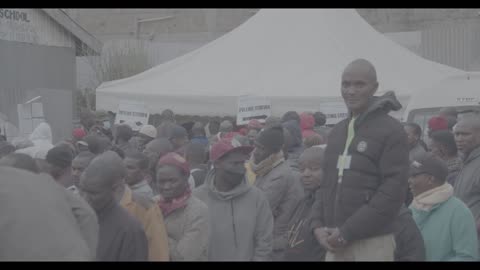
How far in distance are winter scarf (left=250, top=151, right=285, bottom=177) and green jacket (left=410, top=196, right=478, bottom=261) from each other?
1667 millimetres

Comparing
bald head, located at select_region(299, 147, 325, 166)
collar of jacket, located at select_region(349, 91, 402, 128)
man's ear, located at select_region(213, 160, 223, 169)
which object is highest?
collar of jacket, located at select_region(349, 91, 402, 128)

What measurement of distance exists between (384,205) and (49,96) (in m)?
9.15

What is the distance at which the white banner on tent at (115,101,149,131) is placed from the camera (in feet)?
43.2

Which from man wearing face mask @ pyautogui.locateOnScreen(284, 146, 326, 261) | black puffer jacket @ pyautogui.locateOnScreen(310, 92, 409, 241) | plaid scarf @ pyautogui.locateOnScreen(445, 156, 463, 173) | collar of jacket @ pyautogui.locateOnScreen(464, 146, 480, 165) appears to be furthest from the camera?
plaid scarf @ pyautogui.locateOnScreen(445, 156, 463, 173)

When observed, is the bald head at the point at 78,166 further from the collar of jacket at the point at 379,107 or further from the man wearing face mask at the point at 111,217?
the collar of jacket at the point at 379,107

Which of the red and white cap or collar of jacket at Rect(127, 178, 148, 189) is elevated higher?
the red and white cap

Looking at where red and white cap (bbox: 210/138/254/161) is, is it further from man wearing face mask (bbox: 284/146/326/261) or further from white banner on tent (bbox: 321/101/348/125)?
white banner on tent (bbox: 321/101/348/125)

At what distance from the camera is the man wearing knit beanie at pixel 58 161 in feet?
20.6

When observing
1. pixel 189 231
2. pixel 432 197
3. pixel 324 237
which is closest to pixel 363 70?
pixel 324 237

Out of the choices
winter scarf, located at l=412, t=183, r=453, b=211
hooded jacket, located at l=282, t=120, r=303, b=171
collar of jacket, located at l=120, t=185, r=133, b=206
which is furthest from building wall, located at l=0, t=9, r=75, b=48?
winter scarf, located at l=412, t=183, r=453, b=211

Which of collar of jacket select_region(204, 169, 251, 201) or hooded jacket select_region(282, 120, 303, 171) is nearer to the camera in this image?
collar of jacket select_region(204, 169, 251, 201)

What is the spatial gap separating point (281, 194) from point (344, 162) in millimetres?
1951

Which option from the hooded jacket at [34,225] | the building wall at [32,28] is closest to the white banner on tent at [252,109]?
A: the building wall at [32,28]

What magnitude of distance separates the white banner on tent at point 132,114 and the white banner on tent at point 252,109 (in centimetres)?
156
